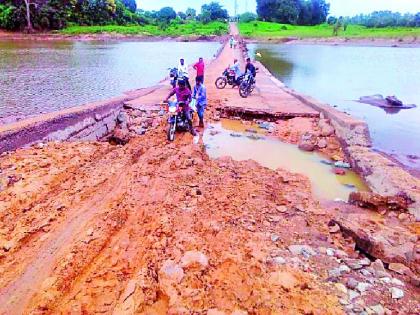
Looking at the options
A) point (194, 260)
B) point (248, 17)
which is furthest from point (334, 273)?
point (248, 17)

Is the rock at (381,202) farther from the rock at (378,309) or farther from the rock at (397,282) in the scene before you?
the rock at (378,309)

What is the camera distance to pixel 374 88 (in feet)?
71.8

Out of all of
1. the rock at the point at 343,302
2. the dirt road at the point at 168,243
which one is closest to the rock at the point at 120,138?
the dirt road at the point at 168,243

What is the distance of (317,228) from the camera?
5.72 metres

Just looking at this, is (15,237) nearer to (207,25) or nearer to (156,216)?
(156,216)

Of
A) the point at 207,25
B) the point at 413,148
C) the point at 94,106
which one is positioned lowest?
the point at 413,148

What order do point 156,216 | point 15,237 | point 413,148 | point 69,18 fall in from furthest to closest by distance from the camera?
point 69,18 → point 413,148 → point 156,216 → point 15,237

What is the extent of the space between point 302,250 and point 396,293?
1210 millimetres

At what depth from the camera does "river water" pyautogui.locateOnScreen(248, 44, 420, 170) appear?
12.0 m

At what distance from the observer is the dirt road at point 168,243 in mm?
4008

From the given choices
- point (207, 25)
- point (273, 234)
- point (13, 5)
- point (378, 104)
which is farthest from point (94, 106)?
point (207, 25)

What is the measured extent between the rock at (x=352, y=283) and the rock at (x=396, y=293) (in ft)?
1.24

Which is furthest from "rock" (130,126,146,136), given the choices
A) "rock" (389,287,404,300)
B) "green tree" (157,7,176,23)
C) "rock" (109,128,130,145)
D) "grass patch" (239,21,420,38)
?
"green tree" (157,7,176,23)

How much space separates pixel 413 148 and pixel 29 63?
24211 mm
